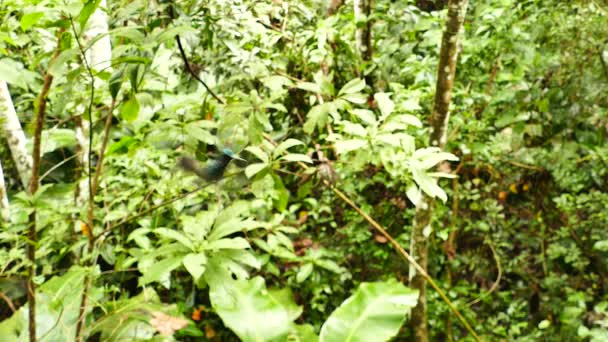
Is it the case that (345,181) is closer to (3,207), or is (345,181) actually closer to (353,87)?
(353,87)

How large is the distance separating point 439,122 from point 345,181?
27.8 inches

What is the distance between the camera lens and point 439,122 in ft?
7.48

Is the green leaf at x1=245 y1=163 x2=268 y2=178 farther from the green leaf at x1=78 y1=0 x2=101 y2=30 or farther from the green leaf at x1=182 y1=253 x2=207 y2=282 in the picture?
the green leaf at x1=78 y1=0 x2=101 y2=30

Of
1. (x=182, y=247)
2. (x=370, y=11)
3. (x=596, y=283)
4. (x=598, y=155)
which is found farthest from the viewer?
(x=370, y=11)

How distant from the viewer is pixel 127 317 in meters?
1.96

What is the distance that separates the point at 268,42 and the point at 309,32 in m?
0.37

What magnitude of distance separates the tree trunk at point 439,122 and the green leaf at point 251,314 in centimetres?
89

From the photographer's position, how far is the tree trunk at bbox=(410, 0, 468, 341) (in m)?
2.09

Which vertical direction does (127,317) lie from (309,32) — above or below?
below

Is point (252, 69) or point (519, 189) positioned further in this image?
point (519, 189)

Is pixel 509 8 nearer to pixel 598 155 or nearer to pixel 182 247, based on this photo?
pixel 598 155

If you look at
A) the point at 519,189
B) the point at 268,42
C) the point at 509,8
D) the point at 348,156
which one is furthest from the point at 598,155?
the point at 268,42

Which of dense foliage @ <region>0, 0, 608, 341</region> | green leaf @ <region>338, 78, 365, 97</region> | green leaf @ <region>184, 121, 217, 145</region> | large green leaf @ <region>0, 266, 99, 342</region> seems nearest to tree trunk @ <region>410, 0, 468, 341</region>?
dense foliage @ <region>0, 0, 608, 341</region>

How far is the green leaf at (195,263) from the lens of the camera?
1.35 metres
